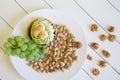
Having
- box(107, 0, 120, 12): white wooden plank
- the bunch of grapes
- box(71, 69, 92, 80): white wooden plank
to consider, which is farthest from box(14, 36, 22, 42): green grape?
box(107, 0, 120, 12): white wooden plank

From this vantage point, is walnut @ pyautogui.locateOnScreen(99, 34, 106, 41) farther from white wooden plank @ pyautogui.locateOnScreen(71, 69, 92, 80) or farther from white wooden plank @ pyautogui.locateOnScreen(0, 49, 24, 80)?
white wooden plank @ pyautogui.locateOnScreen(0, 49, 24, 80)

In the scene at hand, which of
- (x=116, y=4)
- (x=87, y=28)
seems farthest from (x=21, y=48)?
(x=116, y=4)

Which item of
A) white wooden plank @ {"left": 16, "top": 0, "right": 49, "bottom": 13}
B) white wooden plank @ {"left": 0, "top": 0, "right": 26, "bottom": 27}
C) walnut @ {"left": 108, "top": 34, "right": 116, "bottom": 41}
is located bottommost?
walnut @ {"left": 108, "top": 34, "right": 116, "bottom": 41}

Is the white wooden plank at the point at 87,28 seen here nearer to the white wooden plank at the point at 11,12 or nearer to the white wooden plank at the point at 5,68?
the white wooden plank at the point at 11,12

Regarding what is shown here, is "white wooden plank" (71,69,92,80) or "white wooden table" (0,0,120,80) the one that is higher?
"white wooden table" (0,0,120,80)

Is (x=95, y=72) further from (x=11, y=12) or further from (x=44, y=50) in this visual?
(x=11, y=12)

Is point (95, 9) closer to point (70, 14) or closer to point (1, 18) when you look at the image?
point (70, 14)
